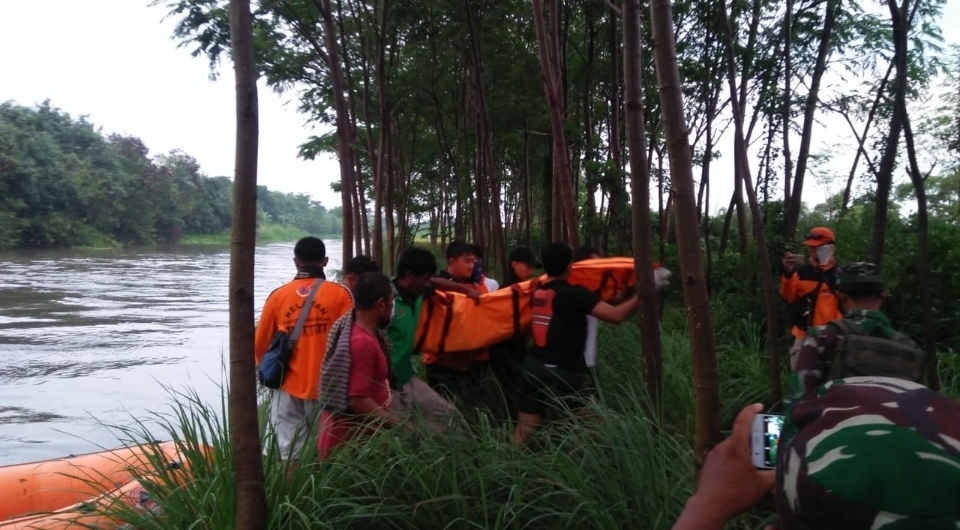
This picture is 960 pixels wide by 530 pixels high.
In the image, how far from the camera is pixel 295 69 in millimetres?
12719

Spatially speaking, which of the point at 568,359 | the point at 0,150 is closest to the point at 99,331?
the point at 568,359

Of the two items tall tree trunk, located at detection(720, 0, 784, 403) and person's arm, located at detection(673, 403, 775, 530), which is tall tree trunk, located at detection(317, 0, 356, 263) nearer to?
tall tree trunk, located at detection(720, 0, 784, 403)

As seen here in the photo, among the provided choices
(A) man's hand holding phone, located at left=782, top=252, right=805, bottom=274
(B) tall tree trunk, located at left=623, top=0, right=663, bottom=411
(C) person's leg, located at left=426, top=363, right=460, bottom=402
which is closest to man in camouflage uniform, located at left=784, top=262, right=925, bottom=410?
(B) tall tree trunk, located at left=623, top=0, right=663, bottom=411

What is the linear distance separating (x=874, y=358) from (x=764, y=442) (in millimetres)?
933

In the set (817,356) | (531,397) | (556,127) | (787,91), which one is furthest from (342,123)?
(817,356)

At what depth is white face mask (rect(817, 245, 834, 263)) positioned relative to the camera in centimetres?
511

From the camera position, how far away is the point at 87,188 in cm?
3972

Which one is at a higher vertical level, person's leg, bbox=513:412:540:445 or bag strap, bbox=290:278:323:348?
bag strap, bbox=290:278:323:348

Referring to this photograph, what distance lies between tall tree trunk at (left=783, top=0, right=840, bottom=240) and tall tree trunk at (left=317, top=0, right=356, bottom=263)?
6112 millimetres

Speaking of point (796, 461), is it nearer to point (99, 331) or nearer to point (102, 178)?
point (99, 331)

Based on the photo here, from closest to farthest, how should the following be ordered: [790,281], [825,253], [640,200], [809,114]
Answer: [640,200], [825,253], [790,281], [809,114]

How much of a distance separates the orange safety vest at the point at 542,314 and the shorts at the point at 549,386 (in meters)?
0.14

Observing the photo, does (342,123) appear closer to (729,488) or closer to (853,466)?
(729,488)

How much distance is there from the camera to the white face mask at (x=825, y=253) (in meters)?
5.11
